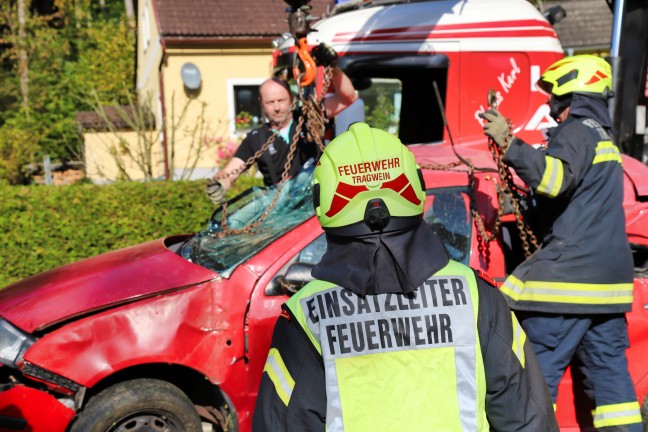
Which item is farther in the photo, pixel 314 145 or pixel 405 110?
pixel 405 110

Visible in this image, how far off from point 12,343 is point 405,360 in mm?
2383

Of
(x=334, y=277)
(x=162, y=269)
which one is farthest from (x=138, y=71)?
(x=334, y=277)

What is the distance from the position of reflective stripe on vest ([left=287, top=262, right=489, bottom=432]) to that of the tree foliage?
51.3 feet

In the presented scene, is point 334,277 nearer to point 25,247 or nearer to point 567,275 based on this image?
point 567,275

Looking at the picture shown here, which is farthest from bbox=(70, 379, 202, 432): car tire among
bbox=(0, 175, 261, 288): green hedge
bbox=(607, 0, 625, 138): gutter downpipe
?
bbox=(0, 175, 261, 288): green hedge

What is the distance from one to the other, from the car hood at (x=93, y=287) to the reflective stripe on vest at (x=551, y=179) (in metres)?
1.62

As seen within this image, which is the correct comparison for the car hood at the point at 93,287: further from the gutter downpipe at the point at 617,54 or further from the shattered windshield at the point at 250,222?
the gutter downpipe at the point at 617,54

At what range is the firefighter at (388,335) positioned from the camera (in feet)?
5.57

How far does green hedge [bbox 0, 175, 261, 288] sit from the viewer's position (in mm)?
7297

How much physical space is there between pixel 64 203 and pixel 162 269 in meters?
4.19

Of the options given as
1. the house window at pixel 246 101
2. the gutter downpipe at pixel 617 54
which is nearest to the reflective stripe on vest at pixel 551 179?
the gutter downpipe at pixel 617 54

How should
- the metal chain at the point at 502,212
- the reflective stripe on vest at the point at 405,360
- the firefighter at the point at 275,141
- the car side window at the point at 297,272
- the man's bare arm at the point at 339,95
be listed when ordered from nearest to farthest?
the reflective stripe on vest at the point at 405,360, the car side window at the point at 297,272, the metal chain at the point at 502,212, the firefighter at the point at 275,141, the man's bare arm at the point at 339,95

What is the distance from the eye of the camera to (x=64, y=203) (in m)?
7.44

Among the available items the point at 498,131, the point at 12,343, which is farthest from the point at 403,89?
the point at 12,343
